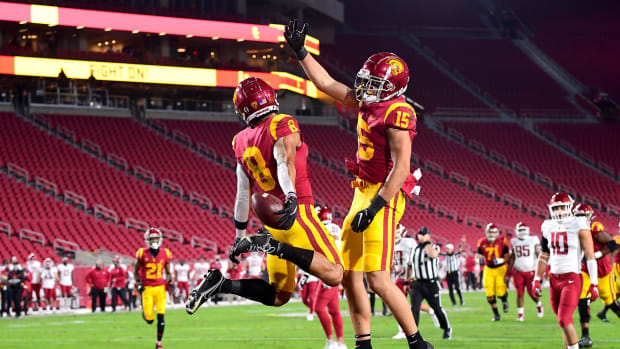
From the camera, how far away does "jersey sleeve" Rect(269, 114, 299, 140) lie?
7012 mm

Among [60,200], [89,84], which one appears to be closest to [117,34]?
[89,84]

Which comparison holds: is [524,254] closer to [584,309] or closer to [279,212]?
[584,309]

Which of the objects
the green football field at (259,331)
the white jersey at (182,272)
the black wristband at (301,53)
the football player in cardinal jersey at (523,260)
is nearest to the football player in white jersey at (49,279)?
the green football field at (259,331)

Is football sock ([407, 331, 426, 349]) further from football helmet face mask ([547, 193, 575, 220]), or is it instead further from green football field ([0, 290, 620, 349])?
green football field ([0, 290, 620, 349])

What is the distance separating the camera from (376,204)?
652 cm

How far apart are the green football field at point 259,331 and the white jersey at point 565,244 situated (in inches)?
101

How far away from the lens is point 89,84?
38.7 metres

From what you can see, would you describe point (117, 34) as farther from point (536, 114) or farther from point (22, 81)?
point (536, 114)

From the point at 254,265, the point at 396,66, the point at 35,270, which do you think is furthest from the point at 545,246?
the point at 254,265

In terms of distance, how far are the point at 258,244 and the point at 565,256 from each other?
5.44 m

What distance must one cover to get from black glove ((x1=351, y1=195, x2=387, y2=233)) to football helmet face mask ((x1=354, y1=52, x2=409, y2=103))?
2.90 ft

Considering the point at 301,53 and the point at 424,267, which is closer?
the point at 301,53

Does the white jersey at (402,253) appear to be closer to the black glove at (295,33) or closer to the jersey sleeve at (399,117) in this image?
the black glove at (295,33)

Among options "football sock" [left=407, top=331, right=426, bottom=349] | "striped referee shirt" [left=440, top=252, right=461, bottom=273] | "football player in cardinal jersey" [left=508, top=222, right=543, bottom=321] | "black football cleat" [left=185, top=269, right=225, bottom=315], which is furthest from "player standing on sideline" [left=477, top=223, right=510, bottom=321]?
"black football cleat" [left=185, top=269, right=225, bottom=315]
